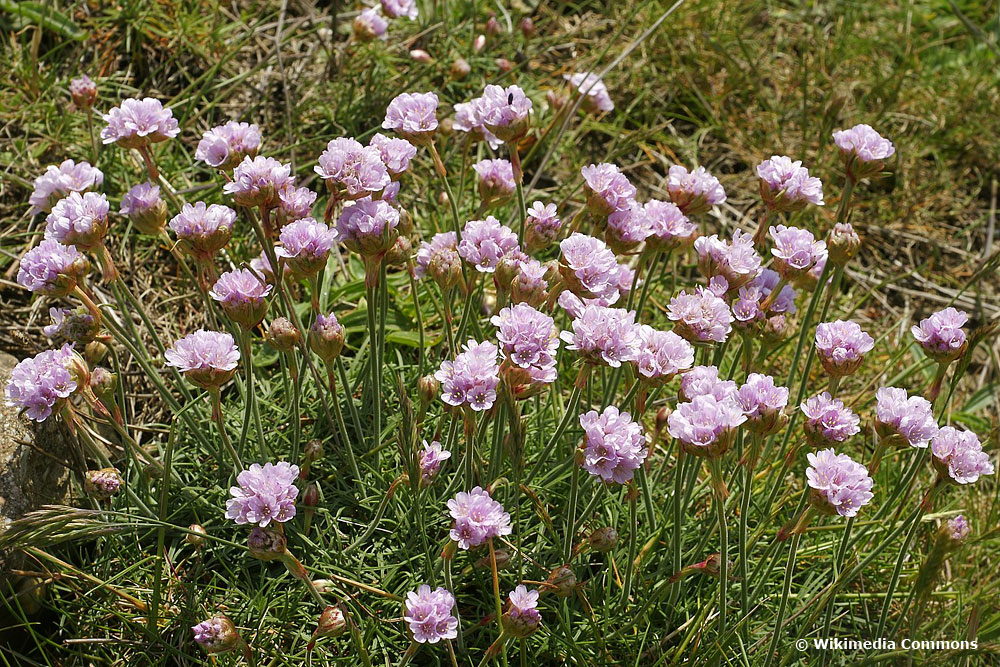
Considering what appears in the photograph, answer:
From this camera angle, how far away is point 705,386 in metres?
1.48

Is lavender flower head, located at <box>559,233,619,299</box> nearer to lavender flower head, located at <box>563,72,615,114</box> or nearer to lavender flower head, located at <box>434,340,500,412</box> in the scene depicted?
lavender flower head, located at <box>434,340,500,412</box>

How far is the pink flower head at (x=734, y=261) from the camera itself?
1742mm

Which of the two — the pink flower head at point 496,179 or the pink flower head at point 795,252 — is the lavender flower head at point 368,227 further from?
the pink flower head at point 795,252

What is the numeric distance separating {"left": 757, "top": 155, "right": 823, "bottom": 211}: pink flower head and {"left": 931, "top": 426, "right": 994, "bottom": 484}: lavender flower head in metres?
0.53

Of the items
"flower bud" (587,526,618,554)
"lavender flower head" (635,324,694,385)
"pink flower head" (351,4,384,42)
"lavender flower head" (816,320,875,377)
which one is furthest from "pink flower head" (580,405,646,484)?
"pink flower head" (351,4,384,42)

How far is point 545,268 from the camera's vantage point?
5.52ft

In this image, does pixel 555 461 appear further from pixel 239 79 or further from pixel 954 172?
pixel 954 172

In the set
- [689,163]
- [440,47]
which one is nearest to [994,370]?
[689,163]

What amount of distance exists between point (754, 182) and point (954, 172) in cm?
78

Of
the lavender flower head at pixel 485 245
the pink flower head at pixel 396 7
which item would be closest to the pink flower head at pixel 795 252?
the lavender flower head at pixel 485 245

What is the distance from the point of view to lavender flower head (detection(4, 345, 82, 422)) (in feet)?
5.16

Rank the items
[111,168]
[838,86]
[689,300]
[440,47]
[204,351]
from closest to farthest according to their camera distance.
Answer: [204,351] → [689,300] → [111,168] → [440,47] → [838,86]

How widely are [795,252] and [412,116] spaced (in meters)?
0.81

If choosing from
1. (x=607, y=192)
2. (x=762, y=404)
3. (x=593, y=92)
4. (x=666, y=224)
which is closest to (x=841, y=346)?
(x=762, y=404)
